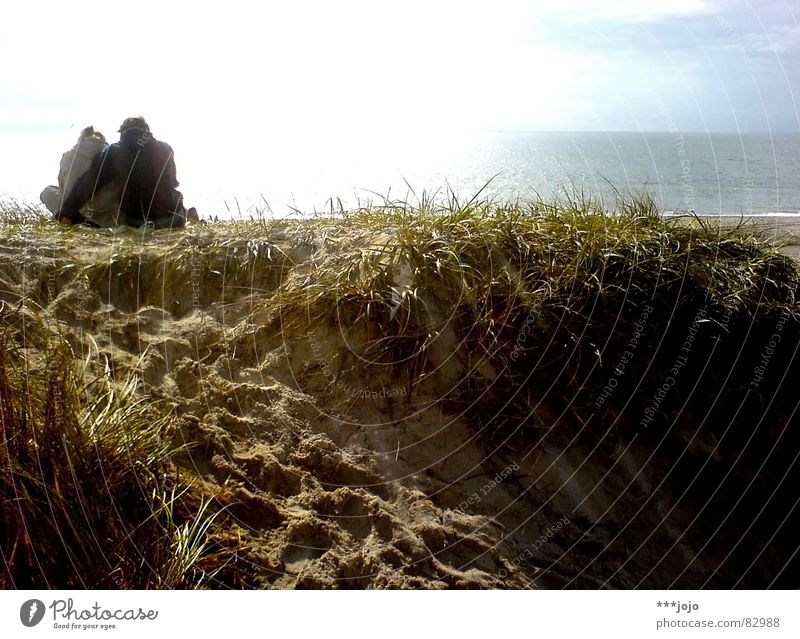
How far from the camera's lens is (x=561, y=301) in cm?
379

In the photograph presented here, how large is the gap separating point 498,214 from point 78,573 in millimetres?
2692

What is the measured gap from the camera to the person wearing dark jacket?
487 cm

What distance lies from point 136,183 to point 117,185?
0.32 m

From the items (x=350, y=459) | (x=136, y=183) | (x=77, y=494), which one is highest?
(x=136, y=183)

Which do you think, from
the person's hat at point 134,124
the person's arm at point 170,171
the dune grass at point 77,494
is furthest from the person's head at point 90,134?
the dune grass at point 77,494

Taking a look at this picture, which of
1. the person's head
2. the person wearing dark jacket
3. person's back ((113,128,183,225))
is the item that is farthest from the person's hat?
the person's head

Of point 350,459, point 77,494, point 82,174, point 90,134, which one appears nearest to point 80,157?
point 82,174

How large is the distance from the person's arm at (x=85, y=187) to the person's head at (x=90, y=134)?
9 centimetres

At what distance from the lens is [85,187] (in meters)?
5.36

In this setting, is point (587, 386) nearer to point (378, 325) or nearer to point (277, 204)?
point (378, 325)

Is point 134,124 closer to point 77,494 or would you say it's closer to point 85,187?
point 85,187

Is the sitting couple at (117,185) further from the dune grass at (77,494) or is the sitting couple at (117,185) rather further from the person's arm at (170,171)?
the dune grass at (77,494)

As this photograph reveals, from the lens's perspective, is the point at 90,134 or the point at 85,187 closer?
the point at 90,134

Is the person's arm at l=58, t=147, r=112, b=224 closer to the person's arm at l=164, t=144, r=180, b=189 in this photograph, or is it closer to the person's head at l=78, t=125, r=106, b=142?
the person's head at l=78, t=125, r=106, b=142
